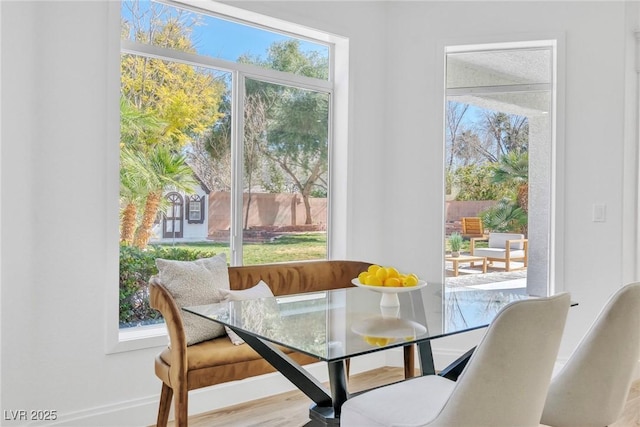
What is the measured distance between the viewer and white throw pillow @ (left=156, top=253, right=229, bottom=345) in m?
2.61

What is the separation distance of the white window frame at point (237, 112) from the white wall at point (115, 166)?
3 cm

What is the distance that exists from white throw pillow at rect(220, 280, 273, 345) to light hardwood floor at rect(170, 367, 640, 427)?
0.58 metres

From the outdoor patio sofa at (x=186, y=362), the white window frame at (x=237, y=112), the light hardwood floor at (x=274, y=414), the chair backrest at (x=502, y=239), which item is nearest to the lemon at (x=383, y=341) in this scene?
the outdoor patio sofa at (x=186, y=362)

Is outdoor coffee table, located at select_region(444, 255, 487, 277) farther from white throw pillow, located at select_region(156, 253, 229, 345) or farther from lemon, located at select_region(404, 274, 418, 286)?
white throw pillow, located at select_region(156, 253, 229, 345)

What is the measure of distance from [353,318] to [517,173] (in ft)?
7.70

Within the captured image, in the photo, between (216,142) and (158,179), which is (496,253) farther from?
(158,179)

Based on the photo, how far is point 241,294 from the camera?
9.14 feet

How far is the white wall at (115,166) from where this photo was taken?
2.54 meters

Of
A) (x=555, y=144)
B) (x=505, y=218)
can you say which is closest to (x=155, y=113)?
(x=505, y=218)

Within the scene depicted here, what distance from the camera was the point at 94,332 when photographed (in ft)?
9.11

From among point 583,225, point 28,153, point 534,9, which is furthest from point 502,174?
point 28,153

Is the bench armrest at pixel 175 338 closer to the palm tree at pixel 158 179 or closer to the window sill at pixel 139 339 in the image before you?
the window sill at pixel 139 339

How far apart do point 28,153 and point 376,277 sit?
173 cm

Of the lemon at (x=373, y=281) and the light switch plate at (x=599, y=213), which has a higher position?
the light switch plate at (x=599, y=213)
